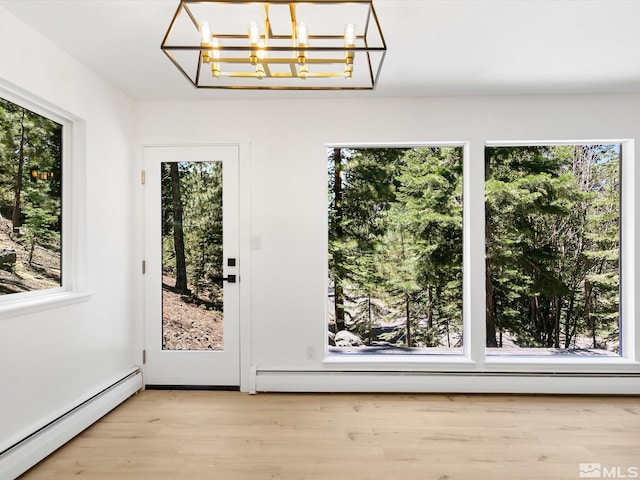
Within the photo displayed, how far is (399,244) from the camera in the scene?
370 centimetres

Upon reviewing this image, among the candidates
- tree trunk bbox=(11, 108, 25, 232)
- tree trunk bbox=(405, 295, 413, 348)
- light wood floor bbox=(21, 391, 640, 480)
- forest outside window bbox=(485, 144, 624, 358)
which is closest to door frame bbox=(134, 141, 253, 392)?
light wood floor bbox=(21, 391, 640, 480)

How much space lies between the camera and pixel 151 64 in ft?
9.46

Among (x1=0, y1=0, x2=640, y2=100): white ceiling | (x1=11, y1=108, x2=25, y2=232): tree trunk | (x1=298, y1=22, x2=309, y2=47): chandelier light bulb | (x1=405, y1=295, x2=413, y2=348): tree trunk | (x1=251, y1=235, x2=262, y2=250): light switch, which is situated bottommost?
(x1=405, y1=295, x2=413, y2=348): tree trunk

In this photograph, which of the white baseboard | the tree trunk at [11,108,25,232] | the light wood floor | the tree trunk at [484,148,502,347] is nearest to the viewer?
the light wood floor

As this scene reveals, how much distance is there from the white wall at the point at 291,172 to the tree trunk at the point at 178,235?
317 mm

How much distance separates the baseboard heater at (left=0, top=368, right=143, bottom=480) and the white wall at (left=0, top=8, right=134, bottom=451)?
48mm

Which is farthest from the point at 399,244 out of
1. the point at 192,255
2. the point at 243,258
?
the point at 192,255

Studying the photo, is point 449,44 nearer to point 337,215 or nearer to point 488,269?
point 337,215

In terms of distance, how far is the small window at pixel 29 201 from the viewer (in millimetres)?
2389

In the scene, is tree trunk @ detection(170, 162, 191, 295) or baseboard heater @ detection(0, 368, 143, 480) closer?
baseboard heater @ detection(0, 368, 143, 480)

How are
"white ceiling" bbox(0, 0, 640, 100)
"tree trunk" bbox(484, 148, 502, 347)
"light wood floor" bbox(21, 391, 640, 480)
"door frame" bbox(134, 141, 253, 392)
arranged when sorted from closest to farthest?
"white ceiling" bbox(0, 0, 640, 100)
"light wood floor" bbox(21, 391, 640, 480)
"door frame" bbox(134, 141, 253, 392)
"tree trunk" bbox(484, 148, 502, 347)

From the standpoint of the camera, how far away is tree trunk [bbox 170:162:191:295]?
3613mm

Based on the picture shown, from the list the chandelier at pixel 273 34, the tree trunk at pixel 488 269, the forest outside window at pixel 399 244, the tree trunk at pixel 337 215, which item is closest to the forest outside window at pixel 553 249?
the tree trunk at pixel 488 269

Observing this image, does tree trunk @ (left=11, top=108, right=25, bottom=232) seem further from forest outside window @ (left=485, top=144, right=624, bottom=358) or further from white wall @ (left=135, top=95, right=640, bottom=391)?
forest outside window @ (left=485, top=144, right=624, bottom=358)
